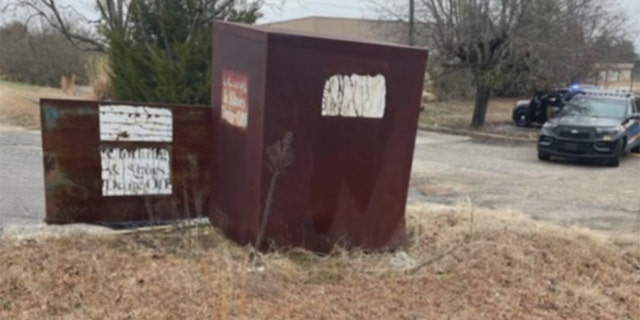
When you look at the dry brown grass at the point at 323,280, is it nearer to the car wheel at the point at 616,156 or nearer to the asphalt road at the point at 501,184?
the asphalt road at the point at 501,184

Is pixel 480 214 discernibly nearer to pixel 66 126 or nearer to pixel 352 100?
pixel 352 100

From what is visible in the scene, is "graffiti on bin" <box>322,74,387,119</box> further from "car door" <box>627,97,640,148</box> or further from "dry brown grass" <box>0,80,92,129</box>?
"dry brown grass" <box>0,80,92,129</box>

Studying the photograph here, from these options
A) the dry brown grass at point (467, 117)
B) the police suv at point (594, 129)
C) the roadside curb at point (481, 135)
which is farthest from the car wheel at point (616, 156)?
the dry brown grass at point (467, 117)

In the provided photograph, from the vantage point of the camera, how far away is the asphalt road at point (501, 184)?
8062 mm

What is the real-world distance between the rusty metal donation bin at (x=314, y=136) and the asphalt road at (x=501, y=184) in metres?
2.57

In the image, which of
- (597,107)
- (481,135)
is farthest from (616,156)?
(481,135)

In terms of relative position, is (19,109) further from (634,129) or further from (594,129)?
(634,129)

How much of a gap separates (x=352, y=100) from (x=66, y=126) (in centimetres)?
238

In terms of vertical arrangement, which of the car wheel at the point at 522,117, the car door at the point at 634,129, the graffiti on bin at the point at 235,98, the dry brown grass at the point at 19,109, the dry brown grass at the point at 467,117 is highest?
the graffiti on bin at the point at 235,98

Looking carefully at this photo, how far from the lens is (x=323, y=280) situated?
4.49 m

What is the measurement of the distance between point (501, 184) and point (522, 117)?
13.2 m

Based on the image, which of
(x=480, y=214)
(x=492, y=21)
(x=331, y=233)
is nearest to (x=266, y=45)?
(x=331, y=233)

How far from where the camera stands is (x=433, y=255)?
A: 5.26m

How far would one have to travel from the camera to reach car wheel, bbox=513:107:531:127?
2317 centimetres
